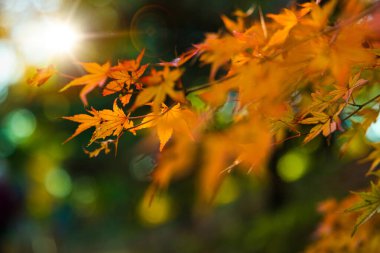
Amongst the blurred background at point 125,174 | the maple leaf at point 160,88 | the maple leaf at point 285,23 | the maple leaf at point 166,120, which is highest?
the maple leaf at point 285,23

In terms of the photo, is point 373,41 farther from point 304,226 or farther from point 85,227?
point 85,227

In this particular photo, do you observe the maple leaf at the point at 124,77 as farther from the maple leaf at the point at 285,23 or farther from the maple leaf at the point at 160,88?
the maple leaf at the point at 285,23

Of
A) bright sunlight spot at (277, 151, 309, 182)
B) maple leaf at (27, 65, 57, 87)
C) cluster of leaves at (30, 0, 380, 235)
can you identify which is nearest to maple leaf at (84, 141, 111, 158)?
cluster of leaves at (30, 0, 380, 235)

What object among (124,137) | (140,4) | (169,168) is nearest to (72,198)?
(124,137)

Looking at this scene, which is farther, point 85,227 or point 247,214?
point 85,227

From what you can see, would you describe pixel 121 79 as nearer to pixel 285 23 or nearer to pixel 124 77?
pixel 124 77

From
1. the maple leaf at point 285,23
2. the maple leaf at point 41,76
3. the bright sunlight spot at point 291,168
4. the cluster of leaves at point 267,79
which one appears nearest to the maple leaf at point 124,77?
the cluster of leaves at point 267,79

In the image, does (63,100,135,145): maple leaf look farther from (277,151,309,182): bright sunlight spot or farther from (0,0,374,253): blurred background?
(277,151,309,182): bright sunlight spot
